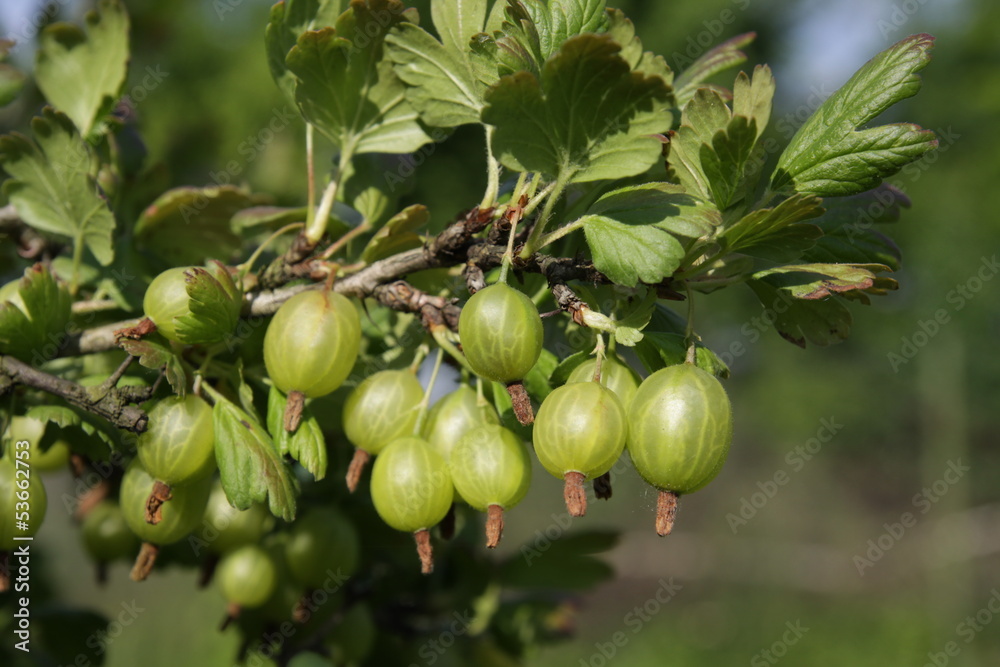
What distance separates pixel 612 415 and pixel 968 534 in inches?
267

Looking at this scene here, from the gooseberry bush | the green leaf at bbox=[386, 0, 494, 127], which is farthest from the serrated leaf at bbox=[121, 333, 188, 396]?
the green leaf at bbox=[386, 0, 494, 127]

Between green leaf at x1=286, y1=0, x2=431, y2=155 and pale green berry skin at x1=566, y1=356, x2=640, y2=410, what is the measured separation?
1.07ft

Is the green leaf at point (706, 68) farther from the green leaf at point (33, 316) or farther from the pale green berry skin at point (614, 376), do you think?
the green leaf at point (33, 316)

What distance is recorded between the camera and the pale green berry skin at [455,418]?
0.72 m

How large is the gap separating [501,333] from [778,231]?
9.6 inches

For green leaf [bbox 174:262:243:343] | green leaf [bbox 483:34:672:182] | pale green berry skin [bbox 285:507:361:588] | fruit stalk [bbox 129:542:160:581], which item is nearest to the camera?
green leaf [bbox 483:34:672:182]

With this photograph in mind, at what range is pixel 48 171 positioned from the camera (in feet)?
2.89

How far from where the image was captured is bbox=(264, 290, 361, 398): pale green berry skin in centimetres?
68

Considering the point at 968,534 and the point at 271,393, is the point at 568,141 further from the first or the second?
the point at 968,534

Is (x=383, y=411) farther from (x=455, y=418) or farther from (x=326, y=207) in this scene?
(x=326, y=207)

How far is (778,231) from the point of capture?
63 cm

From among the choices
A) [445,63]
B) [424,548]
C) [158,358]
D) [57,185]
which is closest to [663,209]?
[445,63]

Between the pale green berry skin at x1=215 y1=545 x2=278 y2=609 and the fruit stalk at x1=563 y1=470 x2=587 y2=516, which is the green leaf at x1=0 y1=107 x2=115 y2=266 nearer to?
the pale green berry skin at x1=215 y1=545 x2=278 y2=609

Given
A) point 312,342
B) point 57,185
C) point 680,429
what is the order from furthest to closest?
point 57,185
point 312,342
point 680,429
